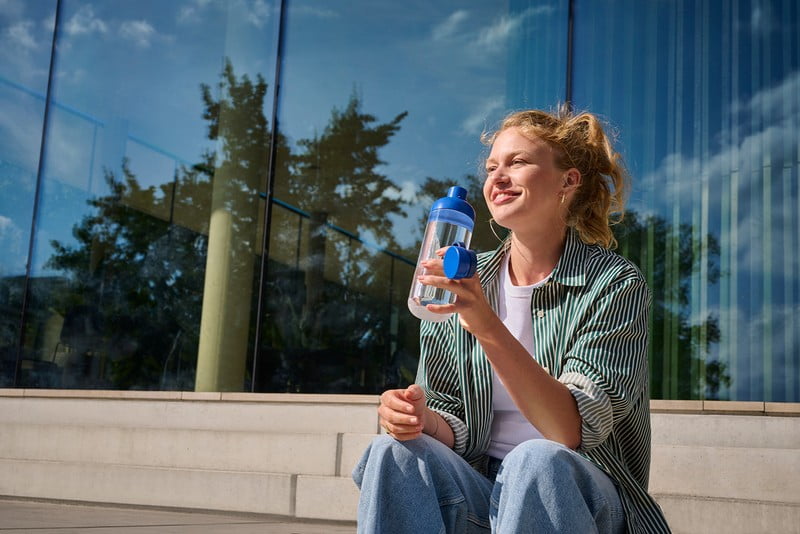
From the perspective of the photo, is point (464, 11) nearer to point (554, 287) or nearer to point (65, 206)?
point (65, 206)

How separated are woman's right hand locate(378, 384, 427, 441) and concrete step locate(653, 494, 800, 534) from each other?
205 cm

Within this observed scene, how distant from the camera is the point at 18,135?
8328 mm

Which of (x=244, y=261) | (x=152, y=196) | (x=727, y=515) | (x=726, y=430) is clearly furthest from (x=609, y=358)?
(x=152, y=196)

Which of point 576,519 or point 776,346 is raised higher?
point 776,346

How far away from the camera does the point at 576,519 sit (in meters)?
1.47

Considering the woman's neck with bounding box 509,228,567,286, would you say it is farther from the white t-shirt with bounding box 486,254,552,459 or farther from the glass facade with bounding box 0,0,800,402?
the glass facade with bounding box 0,0,800,402

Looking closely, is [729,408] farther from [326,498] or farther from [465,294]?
[465,294]

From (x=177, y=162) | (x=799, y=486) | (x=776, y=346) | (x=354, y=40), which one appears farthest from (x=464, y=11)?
(x=799, y=486)

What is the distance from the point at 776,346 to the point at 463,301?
14.7 ft

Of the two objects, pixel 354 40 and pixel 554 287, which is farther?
pixel 354 40

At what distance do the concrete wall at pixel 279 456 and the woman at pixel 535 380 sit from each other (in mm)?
1760

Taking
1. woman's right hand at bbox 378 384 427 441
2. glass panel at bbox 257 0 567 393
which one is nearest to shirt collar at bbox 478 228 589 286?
woman's right hand at bbox 378 384 427 441

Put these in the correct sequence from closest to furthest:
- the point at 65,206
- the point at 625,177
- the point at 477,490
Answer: the point at 477,490 < the point at 625,177 < the point at 65,206

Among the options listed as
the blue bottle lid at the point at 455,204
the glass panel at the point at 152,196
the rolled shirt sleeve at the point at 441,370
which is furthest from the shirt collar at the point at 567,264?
the glass panel at the point at 152,196
